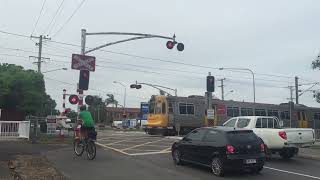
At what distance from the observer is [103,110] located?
140 metres

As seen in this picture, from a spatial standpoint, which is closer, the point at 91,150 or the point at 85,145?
the point at 91,150

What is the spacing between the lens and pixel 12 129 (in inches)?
1081

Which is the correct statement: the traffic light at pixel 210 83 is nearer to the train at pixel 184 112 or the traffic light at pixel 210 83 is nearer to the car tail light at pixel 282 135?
the train at pixel 184 112

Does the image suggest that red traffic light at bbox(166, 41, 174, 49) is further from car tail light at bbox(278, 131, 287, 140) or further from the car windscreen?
the car windscreen

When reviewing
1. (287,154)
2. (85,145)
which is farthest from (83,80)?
(287,154)

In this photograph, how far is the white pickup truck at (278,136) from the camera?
18797 mm

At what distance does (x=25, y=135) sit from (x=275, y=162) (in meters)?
13.9

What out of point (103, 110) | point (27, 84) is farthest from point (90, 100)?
point (103, 110)

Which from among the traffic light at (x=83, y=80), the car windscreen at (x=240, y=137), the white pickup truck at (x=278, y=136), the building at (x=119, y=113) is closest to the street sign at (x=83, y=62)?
the traffic light at (x=83, y=80)

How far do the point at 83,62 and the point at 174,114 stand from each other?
16.9 metres

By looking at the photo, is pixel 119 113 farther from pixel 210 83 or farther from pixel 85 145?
pixel 85 145

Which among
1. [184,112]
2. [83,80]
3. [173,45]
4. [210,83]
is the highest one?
[173,45]

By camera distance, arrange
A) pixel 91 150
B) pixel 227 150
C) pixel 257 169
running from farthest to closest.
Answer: pixel 91 150, pixel 257 169, pixel 227 150

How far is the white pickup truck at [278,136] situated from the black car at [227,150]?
4.12m
